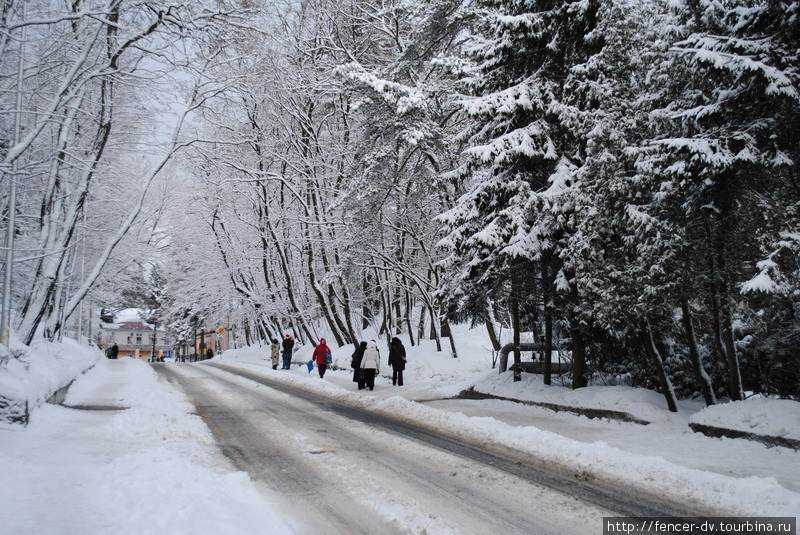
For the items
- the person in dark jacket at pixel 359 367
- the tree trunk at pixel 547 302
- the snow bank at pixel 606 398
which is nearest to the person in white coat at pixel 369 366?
the person in dark jacket at pixel 359 367

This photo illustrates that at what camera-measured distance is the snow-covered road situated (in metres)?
4.73

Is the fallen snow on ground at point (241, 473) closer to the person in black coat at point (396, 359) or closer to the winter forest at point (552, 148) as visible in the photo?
the winter forest at point (552, 148)

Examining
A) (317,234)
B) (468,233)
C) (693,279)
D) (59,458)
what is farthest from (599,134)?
(317,234)

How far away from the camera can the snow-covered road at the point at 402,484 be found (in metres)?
4.73

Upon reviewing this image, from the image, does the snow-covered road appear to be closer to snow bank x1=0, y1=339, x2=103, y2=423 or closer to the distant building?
snow bank x1=0, y1=339, x2=103, y2=423

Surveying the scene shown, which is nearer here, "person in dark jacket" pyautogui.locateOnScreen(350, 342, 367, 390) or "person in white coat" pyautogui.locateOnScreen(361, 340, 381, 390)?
"person in white coat" pyautogui.locateOnScreen(361, 340, 381, 390)

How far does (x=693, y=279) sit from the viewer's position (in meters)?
8.23

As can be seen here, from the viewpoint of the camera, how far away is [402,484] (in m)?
5.86

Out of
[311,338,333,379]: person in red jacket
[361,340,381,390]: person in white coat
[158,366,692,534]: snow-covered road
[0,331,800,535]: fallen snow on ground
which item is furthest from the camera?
[311,338,333,379]: person in red jacket

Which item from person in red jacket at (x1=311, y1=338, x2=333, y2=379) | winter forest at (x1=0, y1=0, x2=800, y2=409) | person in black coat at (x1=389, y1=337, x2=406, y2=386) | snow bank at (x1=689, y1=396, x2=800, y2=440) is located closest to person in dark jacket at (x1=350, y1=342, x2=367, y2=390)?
person in black coat at (x1=389, y1=337, x2=406, y2=386)

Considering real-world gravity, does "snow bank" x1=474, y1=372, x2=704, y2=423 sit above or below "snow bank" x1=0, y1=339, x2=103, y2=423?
below

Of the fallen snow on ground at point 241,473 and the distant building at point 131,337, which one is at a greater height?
the fallen snow on ground at point 241,473

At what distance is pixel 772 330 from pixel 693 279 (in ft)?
4.62

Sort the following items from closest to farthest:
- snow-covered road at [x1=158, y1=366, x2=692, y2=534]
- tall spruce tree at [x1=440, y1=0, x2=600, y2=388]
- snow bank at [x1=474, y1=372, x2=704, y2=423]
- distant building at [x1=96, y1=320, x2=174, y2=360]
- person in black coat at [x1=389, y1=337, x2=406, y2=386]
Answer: snow-covered road at [x1=158, y1=366, x2=692, y2=534], snow bank at [x1=474, y1=372, x2=704, y2=423], tall spruce tree at [x1=440, y1=0, x2=600, y2=388], person in black coat at [x1=389, y1=337, x2=406, y2=386], distant building at [x1=96, y1=320, x2=174, y2=360]
